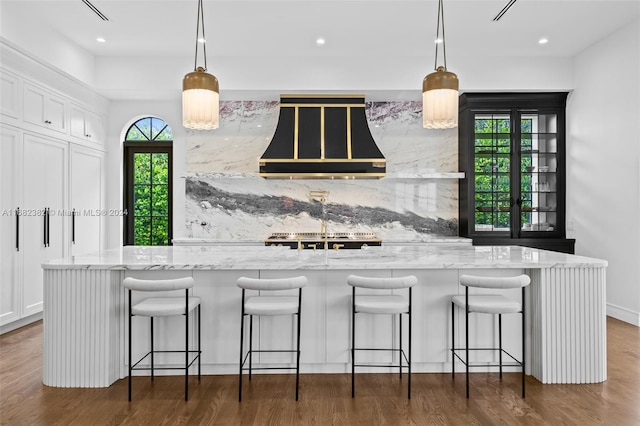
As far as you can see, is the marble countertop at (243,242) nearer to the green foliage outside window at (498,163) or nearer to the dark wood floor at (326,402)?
the green foliage outside window at (498,163)

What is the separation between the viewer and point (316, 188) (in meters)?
5.94

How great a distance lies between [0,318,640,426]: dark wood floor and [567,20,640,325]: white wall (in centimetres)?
193

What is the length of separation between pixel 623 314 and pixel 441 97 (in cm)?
364

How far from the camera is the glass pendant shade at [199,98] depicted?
257 cm

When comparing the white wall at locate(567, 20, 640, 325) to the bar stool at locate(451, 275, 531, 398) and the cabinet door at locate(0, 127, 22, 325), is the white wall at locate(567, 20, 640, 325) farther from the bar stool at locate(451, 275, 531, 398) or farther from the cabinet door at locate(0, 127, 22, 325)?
the cabinet door at locate(0, 127, 22, 325)

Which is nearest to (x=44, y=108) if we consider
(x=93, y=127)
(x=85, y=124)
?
(x=85, y=124)

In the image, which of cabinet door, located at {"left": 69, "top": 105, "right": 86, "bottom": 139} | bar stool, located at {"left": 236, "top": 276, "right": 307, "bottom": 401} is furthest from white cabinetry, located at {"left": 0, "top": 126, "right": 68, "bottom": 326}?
bar stool, located at {"left": 236, "top": 276, "right": 307, "bottom": 401}

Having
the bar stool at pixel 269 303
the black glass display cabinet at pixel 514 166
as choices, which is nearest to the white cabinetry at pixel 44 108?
the bar stool at pixel 269 303

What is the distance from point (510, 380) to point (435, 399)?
0.69 metres

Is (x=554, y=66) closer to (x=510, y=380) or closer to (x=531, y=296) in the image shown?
(x=531, y=296)

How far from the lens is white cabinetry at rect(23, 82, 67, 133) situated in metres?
4.20

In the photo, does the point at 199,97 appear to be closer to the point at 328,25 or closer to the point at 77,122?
the point at 328,25

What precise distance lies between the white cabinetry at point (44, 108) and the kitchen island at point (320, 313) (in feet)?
7.37

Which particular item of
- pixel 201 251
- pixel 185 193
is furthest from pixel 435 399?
pixel 185 193
